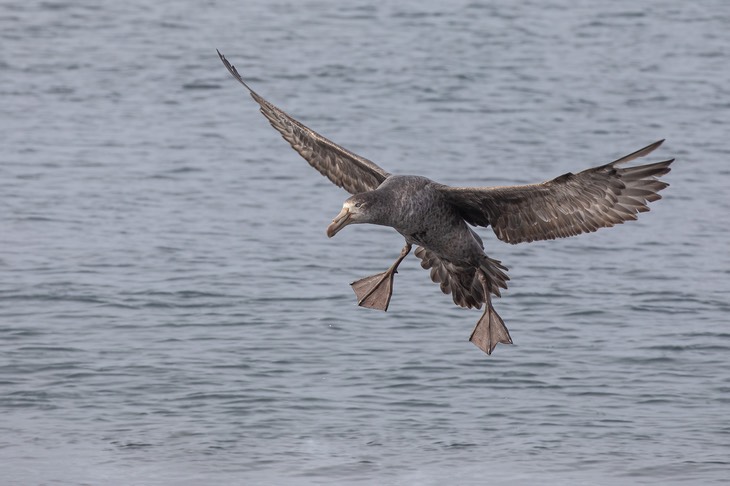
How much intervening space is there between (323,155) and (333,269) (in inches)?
192

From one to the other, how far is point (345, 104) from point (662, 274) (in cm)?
846

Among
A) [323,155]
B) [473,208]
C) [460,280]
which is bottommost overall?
[460,280]

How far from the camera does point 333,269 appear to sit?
53.2 feet

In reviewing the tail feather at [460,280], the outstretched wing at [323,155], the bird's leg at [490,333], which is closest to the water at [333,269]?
the bird's leg at [490,333]

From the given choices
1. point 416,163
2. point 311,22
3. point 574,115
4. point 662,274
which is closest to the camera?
point 662,274

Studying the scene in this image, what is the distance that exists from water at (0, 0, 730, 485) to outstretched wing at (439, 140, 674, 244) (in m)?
1.95

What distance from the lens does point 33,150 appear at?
20875 mm

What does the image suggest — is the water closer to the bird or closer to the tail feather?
the tail feather

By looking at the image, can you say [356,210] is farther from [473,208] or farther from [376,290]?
[376,290]

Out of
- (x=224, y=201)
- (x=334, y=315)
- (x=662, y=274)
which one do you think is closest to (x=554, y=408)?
(x=334, y=315)

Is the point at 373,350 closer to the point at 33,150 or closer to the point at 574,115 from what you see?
the point at 33,150

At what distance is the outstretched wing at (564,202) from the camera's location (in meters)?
9.44

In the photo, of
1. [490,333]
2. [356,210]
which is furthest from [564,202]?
[490,333]

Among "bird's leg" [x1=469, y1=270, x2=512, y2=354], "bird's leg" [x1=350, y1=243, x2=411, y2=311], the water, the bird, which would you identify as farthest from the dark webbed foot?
the water
